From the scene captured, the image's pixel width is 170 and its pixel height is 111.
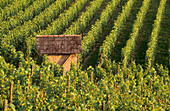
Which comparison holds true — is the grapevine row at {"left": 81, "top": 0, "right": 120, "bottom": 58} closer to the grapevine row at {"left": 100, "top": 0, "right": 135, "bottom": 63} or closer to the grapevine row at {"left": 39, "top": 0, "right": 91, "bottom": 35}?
the grapevine row at {"left": 100, "top": 0, "right": 135, "bottom": 63}

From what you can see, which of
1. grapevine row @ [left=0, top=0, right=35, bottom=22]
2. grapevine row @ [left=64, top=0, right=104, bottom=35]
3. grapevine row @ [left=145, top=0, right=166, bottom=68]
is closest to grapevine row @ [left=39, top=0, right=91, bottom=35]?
grapevine row @ [left=64, top=0, right=104, bottom=35]

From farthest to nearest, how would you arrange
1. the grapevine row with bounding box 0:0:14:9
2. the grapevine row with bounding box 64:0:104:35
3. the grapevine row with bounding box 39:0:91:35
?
the grapevine row with bounding box 0:0:14:9, the grapevine row with bounding box 64:0:104:35, the grapevine row with bounding box 39:0:91:35

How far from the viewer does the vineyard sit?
548 inches

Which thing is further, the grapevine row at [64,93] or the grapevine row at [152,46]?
the grapevine row at [152,46]

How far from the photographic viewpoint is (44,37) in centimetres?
2145

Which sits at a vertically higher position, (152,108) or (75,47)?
(75,47)

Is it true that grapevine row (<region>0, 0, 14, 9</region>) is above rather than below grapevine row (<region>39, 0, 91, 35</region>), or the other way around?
above

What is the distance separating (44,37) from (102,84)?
6850mm

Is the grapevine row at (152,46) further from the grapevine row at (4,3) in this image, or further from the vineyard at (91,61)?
the grapevine row at (4,3)

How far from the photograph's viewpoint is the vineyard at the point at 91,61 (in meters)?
13.9

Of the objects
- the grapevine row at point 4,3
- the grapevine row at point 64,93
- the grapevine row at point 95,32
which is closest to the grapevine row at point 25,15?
the grapevine row at point 4,3

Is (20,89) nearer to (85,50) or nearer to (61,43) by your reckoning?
(61,43)

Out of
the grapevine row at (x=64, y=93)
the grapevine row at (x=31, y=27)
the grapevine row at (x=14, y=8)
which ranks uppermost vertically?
the grapevine row at (x=14, y=8)

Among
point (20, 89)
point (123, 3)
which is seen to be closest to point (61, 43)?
point (20, 89)
